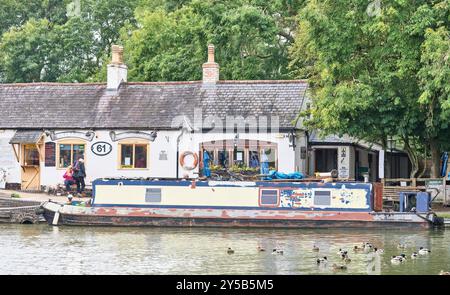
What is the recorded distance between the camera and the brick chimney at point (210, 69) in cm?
4472

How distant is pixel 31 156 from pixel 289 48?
38.7ft

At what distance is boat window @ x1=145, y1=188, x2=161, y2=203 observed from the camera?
3662cm

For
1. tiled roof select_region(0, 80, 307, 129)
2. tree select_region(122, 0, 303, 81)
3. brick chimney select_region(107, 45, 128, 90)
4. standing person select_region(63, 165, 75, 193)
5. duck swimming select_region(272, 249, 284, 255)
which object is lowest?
duck swimming select_region(272, 249, 284, 255)

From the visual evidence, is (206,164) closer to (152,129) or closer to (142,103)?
(152,129)

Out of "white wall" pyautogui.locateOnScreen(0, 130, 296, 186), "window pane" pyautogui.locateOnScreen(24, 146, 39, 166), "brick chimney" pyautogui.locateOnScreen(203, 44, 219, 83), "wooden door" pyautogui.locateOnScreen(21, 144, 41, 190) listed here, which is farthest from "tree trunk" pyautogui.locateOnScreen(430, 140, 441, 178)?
"window pane" pyautogui.locateOnScreen(24, 146, 39, 166)

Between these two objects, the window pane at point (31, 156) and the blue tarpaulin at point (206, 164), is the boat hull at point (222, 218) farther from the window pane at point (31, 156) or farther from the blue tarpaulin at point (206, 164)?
the window pane at point (31, 156)

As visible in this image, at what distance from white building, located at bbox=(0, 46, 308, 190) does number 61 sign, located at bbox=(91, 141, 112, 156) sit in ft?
0.13

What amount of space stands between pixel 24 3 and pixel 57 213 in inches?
1158

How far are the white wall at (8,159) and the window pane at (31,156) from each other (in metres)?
0.47

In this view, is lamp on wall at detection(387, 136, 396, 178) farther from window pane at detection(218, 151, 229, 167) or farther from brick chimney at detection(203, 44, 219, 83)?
brick chimney at detection(203, 44, 219, 83)

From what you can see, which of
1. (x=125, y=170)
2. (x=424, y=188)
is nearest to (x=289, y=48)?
(x=125, y=170)

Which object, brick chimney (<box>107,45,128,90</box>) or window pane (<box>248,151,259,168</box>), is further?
brick chimney (<box>107,45,128,90</box>)
